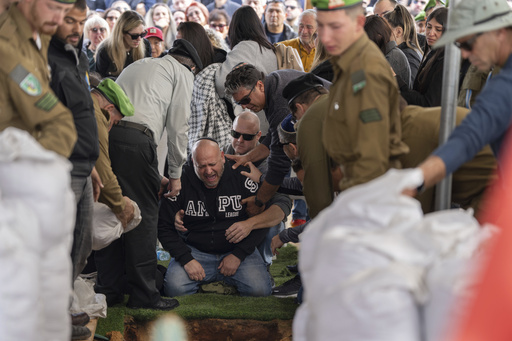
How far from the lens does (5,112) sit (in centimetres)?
269

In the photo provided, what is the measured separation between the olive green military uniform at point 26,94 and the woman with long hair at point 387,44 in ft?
7.64

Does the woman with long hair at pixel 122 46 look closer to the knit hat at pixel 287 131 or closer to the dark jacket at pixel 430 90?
the knit hat at pixel 287 131

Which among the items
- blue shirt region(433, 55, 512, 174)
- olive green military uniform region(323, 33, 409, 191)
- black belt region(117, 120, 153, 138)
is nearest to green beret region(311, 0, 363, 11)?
olive green military uniform region(323, 33, 409, 191)

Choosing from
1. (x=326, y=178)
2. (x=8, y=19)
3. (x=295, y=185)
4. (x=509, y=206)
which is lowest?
(x=295, y=185)

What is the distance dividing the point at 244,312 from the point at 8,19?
7.45 ft

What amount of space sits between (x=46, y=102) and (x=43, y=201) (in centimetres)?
47

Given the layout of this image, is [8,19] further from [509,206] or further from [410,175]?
[509,206]

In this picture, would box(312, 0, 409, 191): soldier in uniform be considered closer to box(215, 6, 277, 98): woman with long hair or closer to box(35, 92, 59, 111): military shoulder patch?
box(35, 92, 59, 111): military shoulder patch

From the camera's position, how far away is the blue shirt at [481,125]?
2.38m

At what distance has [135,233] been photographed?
170 inches

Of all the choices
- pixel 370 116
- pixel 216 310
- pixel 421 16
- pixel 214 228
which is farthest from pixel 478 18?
pixel 421 16

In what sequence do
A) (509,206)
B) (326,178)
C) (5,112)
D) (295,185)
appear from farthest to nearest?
1. (295,185)
2. (326,178)
3. (5,112)
4. (509,206)

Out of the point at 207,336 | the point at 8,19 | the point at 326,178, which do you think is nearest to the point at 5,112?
the point at 8,19

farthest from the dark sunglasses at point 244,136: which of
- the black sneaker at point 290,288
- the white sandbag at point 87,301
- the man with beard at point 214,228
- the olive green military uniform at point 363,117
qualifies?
the olive green military uniform at point 363,117
